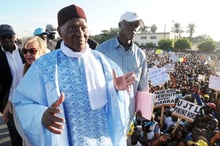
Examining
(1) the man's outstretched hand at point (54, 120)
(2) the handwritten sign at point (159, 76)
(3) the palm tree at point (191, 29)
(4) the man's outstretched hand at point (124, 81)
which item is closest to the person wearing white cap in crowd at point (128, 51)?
(4) the man's outstretched hand at point (124, 81)

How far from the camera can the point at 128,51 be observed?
2.97 metres

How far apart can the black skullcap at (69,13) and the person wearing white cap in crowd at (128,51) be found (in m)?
0.99

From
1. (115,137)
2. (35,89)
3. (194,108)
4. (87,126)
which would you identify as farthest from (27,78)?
(194,108)

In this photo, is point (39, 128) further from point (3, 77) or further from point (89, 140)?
point (3, 77)

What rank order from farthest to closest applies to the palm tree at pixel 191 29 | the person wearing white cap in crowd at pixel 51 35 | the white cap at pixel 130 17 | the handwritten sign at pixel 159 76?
the palm tree at pixel 191 29
the handwritten sign at pixel 159 76
the person wearing white cap in crowd at pixel 51 35
the white cap at pixel 130 17

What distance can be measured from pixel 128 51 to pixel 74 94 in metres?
1.23

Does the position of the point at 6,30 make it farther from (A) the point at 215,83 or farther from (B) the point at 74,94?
(A) the point at 215,83

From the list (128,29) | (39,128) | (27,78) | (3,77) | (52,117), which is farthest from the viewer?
(3,77)

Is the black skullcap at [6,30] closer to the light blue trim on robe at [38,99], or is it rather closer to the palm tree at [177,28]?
the light blue trim on robe at [38,99]

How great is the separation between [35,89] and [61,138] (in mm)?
324

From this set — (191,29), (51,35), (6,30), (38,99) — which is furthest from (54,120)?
(191,29)

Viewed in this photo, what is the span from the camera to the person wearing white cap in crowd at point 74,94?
5.71 feet

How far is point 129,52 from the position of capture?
2.97 m

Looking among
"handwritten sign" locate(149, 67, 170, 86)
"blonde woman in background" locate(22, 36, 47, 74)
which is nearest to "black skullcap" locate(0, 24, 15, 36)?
"blonde woman in background" locate(22, 36, 47, 74)
